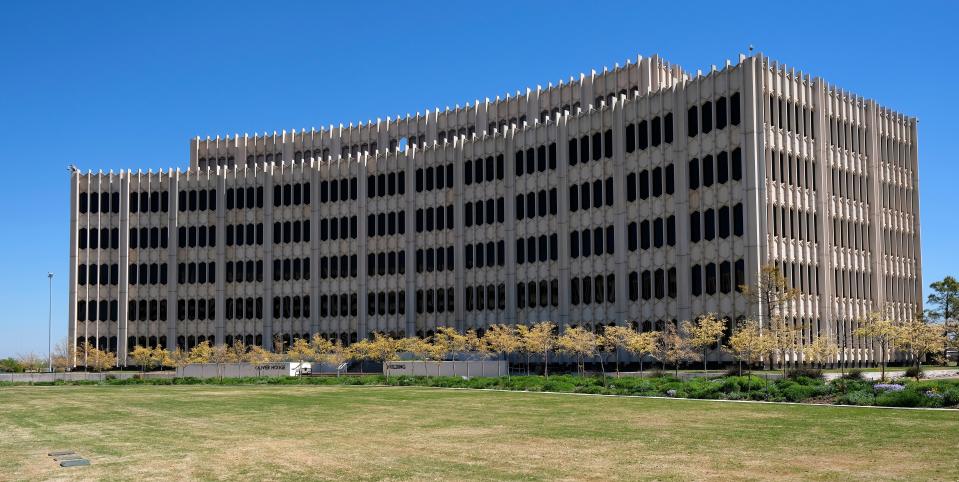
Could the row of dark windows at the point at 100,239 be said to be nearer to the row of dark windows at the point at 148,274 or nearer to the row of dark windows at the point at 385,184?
the row of dark windows at the point at 148,274

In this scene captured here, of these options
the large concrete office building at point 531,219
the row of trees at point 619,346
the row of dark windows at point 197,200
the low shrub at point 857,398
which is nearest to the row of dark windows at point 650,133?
the large concrete office building at point 531,219

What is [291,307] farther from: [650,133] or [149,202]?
[650,133]

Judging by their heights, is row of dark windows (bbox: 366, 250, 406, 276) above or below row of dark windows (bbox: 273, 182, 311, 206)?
below

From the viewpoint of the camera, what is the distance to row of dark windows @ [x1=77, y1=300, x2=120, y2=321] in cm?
10244

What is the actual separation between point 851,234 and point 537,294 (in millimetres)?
24317

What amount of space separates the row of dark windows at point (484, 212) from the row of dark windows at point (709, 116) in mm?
20342

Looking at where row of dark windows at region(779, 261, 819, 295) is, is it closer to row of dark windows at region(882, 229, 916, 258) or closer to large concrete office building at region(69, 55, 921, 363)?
large concrete office building at region(69, 55, 921, 363)

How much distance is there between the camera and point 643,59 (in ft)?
269

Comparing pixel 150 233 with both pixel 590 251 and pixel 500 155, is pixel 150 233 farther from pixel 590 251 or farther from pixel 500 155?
pixel 590 251

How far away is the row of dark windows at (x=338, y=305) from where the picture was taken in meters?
94.9

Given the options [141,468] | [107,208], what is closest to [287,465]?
[141,468]

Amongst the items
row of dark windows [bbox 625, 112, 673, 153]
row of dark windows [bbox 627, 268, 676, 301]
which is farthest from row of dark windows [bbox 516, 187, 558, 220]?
row of dark windows [bbox 627, 268, 676, 301]

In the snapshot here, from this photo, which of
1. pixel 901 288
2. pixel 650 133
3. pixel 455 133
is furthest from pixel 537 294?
pixel 901 288

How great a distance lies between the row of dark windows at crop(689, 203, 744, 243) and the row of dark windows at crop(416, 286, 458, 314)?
81.9ft
